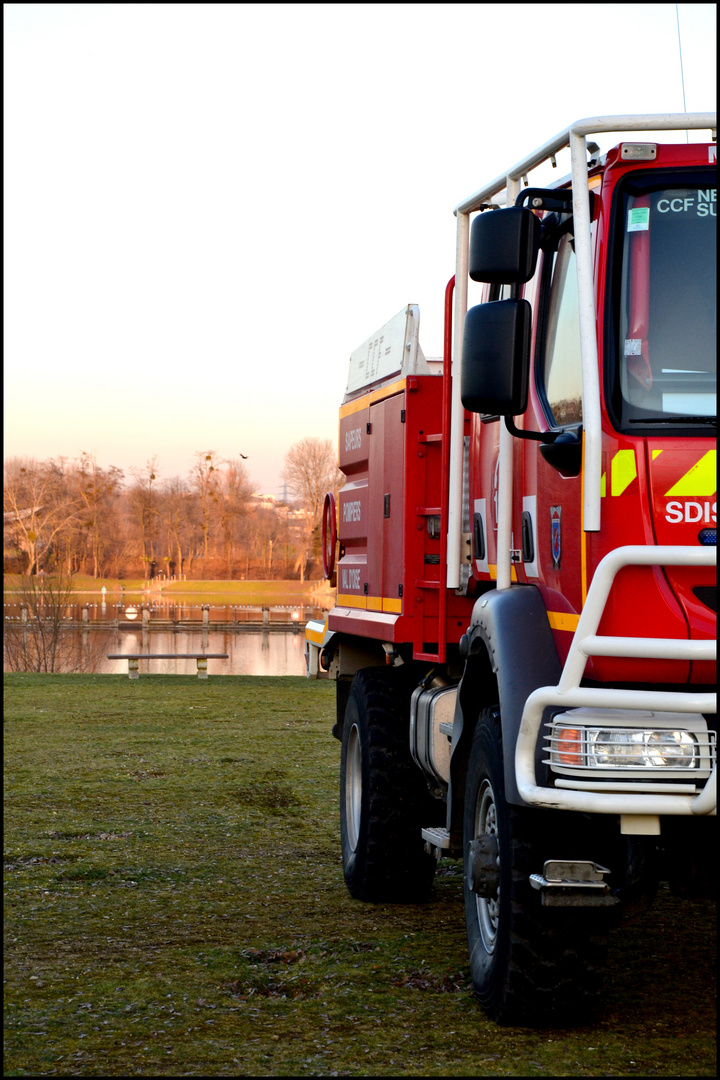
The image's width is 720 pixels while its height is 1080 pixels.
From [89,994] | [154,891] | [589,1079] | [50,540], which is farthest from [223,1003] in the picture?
[50,540]

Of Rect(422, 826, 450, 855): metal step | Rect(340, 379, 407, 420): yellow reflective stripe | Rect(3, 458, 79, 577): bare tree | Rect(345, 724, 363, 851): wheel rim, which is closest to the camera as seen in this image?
Rect(422, 826, 450, 855): metal step

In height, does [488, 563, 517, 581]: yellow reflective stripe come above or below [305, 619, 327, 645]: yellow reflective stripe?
above

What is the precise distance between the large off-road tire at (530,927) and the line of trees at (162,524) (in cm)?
6518

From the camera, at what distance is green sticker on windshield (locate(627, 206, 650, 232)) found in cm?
385

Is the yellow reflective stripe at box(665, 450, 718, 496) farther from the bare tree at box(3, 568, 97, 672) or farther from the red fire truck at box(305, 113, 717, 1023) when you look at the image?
the bare tree at box(3, 568, 97, 672)

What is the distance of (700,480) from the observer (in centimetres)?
359

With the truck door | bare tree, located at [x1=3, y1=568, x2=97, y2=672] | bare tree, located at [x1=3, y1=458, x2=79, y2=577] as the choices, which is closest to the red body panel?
the truck door

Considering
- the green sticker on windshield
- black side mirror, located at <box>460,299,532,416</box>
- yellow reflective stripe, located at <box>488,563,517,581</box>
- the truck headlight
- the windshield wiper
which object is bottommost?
the truck headlight

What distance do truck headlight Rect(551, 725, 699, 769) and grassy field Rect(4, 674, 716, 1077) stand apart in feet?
3.80

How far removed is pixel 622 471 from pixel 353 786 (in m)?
3.85

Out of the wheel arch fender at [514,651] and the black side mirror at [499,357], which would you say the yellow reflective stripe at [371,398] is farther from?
the black side mirror at [499,357]

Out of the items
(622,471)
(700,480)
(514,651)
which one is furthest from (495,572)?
(700,480)

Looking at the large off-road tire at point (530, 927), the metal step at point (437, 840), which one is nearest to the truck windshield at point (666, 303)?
the large off-road tire at point (530, 927)

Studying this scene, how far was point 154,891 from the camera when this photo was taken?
6.59m
